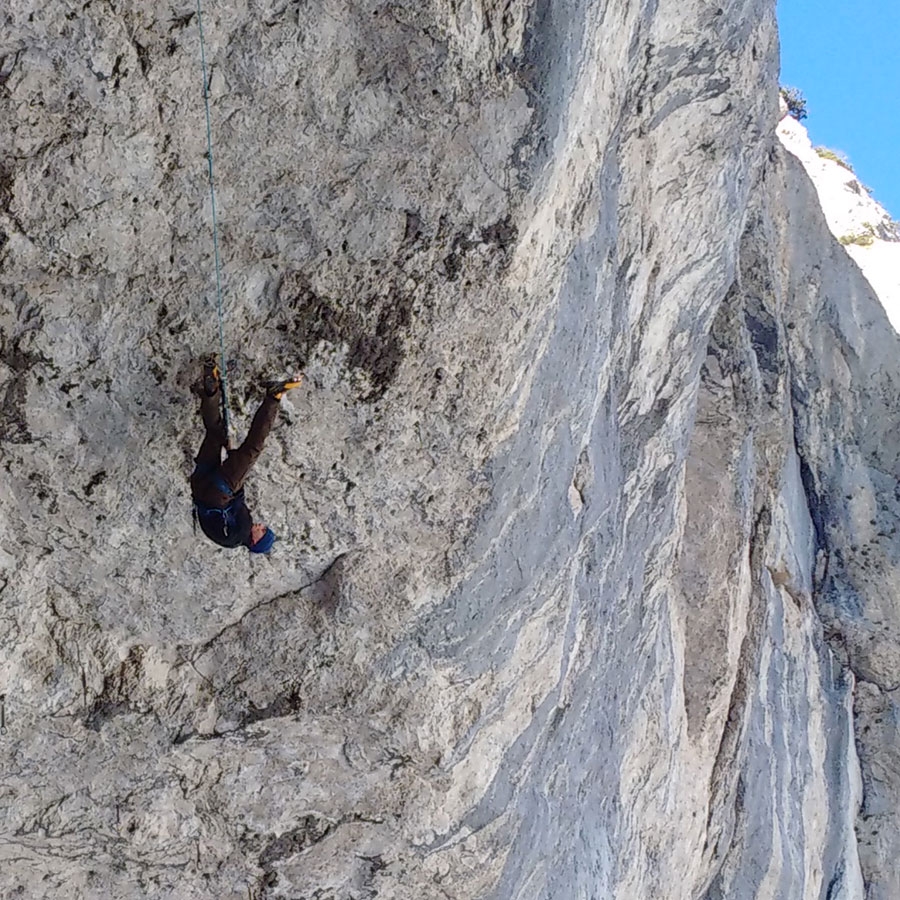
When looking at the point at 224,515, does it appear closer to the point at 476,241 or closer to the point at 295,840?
the point at 476,241

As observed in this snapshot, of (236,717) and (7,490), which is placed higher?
(7,490)

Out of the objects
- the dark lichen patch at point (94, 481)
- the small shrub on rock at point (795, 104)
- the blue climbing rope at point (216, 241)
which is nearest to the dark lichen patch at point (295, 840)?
the dark lichen patch at point (94, 481)

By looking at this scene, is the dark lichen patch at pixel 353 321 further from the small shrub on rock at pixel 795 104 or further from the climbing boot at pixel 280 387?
the small shrub on rock at pixel 795 104

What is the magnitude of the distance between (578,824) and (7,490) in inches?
189

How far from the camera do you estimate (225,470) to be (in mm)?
5039

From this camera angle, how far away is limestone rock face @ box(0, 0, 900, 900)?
16.3 feet

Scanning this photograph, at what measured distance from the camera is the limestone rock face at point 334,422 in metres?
4.97

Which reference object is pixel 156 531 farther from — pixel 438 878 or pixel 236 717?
pixel 438 878

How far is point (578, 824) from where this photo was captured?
7.63 m

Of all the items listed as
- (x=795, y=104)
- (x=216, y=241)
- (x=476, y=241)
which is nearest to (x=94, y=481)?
(x=216, y=241)

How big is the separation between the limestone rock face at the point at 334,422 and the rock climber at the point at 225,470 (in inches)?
10.7

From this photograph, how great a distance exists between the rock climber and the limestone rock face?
0.89 feet

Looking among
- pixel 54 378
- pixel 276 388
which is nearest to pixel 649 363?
pixel 276 388

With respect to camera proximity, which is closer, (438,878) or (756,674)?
(438,878)
